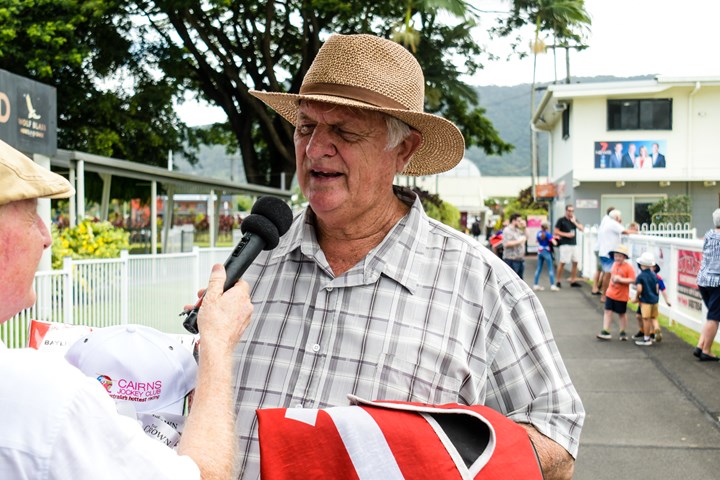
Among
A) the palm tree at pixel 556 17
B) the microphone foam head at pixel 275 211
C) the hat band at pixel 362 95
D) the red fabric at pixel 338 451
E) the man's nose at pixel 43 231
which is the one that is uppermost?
the palm tree at pixel 556 17

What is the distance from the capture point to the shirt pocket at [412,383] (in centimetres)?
205

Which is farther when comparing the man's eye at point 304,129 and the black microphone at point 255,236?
the man's eye at point 304,129

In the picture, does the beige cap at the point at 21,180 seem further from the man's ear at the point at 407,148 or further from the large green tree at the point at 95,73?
the large green tree at the point at 95,73

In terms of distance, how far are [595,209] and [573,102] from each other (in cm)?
419

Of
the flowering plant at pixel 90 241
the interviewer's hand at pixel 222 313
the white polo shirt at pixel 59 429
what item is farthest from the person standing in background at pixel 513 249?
the white polo shirt at pixel 59 429

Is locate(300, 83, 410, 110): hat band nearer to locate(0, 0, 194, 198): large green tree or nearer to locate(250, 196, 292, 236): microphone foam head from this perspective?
locate(250, 196, 292, 236): microphone foam head

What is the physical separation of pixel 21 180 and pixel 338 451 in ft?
2.76

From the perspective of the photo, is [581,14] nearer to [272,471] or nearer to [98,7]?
[98,7]

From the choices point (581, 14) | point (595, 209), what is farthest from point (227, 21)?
point (595, 209)

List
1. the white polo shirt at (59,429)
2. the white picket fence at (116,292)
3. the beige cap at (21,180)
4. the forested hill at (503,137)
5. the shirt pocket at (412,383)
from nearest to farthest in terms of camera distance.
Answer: the white polo shirt at (59,429), the beige cap at (21,180), the shirt pocket at (412,383), the white picket fence at (116,292), the forested hill at (503,137)

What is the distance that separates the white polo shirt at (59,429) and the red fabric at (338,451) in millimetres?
335

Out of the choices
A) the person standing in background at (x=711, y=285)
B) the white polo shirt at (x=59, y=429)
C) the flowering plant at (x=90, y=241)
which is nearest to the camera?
the white polo shirt at (x=59, y=429)

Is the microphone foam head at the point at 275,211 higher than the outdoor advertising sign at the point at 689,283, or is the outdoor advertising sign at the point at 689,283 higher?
the microphone foam head at the point at 275,211

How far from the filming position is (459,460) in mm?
1577
